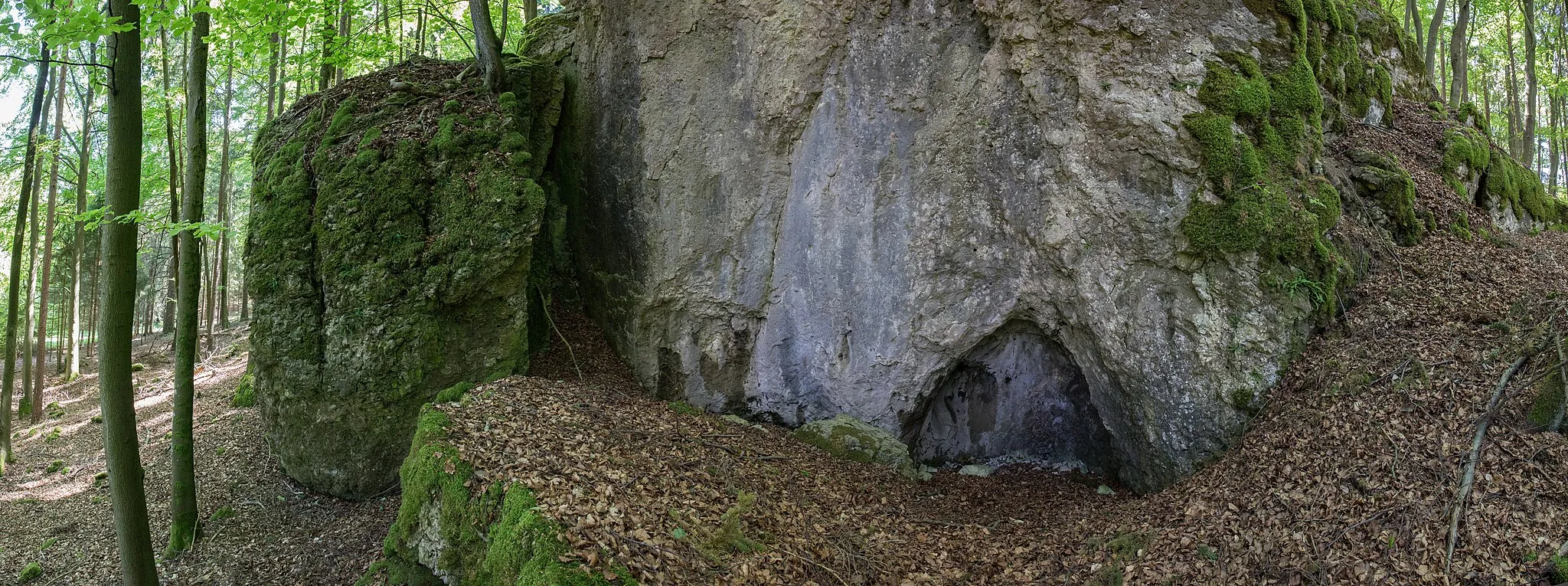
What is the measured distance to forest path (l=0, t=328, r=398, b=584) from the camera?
7.05m

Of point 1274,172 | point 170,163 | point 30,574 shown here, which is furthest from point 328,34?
point 1274,172

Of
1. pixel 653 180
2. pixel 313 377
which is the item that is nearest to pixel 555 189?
pixel 653 180

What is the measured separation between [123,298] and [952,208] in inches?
270

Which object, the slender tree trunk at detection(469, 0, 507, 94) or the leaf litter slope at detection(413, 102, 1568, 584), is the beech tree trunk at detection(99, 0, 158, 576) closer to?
the leaf litter slope at detection(413, 102, 1568, 584)

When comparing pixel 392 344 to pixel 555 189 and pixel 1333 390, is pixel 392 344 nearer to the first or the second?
A: pixel 555 189

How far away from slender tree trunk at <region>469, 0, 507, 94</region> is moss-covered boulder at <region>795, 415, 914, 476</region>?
208 inches

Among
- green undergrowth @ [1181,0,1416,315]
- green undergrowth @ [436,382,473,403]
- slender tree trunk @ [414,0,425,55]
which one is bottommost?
green undergrowth @ [436,382,473,403]

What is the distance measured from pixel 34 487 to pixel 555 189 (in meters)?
8.24

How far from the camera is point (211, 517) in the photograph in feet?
25.7

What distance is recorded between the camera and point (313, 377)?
7.72 meters

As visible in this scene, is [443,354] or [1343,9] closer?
[443,354]

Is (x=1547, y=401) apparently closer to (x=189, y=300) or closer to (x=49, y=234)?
(x=189, y=300)

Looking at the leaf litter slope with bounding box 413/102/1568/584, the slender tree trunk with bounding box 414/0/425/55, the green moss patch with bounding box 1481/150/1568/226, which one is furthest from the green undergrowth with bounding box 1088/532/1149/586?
the slender tree trunk with bounding box 414/0/425/55

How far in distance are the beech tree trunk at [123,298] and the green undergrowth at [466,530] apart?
174 cm
